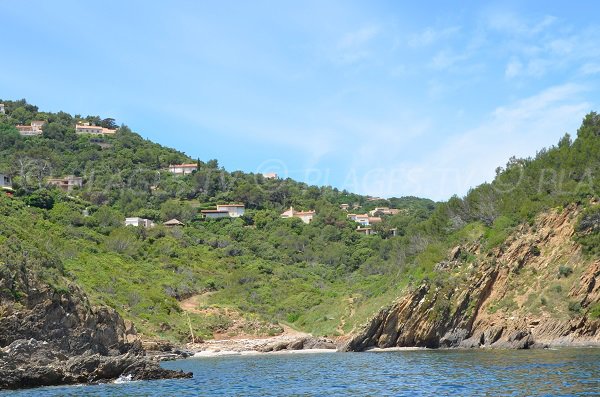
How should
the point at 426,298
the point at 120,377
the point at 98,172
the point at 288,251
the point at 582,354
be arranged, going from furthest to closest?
the point at 98,172
the point at 288,251
the point at 426,298
the point at 582,354
the point at 120,377

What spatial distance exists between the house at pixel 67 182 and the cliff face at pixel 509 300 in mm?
77436

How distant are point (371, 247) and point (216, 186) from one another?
4186 cm

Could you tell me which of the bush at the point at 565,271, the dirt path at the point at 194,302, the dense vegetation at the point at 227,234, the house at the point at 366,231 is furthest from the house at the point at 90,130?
the bush at the point at 565,271

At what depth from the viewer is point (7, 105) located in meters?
185

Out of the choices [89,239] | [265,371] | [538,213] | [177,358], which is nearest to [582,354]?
[265,371]

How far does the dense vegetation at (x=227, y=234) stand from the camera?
62750 mm

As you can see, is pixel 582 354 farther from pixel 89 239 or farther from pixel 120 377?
pixel 89 239

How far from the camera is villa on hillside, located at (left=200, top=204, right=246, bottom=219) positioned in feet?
401

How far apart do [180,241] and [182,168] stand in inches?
2027

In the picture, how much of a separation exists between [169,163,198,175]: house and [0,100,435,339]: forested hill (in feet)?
8.89

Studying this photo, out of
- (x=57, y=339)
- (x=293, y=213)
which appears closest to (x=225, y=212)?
(x=293, y=213)

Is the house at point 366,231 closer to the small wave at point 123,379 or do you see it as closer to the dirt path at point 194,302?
the dirt path at point 194,302

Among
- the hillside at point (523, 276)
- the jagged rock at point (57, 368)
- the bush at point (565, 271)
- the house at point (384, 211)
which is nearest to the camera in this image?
the jagged rock at point (57, 368)

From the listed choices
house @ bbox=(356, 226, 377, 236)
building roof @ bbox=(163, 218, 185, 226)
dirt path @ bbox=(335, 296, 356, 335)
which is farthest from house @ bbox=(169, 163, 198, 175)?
dirt path @ bbox=(335, 296, 356, 335)
